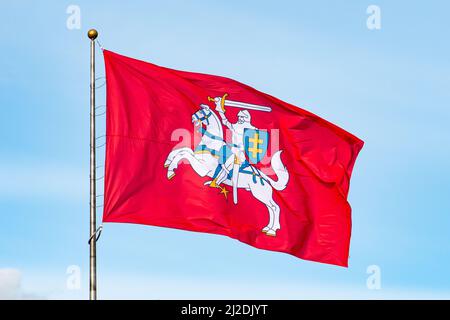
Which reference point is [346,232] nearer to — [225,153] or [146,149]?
[225,153]

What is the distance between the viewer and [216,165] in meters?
33.6

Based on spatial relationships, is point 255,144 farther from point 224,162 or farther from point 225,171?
point 225,171

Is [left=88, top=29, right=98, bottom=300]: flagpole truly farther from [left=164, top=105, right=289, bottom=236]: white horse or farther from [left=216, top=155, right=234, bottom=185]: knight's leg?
[left=216, top=155, right=234, bottom=185]: knight's leg

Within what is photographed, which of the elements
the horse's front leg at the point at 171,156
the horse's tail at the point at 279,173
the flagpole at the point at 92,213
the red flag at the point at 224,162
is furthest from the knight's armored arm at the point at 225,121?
the flagpole at the point at 92,213

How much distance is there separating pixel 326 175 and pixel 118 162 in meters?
8.52

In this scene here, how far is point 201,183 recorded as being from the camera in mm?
32844

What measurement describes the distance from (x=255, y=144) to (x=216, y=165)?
2.06 metres

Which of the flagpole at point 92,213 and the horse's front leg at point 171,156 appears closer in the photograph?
the flagpole at point 92,213

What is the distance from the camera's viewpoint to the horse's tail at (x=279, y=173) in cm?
3509

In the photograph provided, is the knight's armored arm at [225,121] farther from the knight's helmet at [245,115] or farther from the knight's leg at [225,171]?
the knight's leg at [225,171]

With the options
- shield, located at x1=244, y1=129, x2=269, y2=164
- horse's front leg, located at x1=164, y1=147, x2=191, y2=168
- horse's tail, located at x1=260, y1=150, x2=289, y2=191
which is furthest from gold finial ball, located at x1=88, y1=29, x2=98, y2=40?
horse's tail, located at x1=260, y1=150, x2=289, y2=191

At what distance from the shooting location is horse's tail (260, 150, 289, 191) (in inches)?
1382
